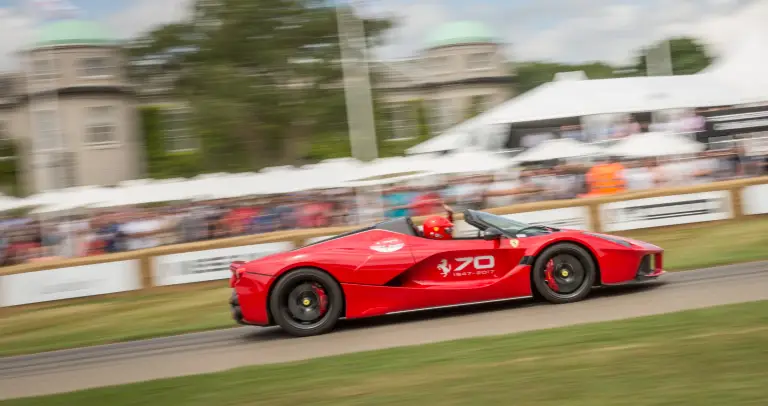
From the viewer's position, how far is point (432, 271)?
8.74 m

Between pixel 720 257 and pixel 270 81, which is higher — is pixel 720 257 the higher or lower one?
the lower one

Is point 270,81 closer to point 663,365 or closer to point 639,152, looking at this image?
point 639,152

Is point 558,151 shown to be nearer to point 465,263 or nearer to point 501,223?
point 501,223

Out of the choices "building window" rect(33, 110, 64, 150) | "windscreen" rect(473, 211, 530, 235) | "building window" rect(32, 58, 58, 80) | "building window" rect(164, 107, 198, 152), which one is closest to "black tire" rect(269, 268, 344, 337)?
"windscreen" rect(473, 211, 530, 235)

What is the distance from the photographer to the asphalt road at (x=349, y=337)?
7.59 meters

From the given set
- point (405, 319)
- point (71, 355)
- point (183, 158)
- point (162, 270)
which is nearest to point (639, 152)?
point (162, 270)

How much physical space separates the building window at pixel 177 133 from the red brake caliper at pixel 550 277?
4202 cm

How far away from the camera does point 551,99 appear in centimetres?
2423

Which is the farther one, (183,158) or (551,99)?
(183,158)

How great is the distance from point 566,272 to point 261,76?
103ft

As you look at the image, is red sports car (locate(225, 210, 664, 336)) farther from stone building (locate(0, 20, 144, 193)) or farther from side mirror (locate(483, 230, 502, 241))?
stone building (locate(0, 20, 144, 193))

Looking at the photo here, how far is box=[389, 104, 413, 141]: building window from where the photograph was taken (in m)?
48.2

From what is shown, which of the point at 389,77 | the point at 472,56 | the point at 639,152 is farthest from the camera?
the point at 472,56

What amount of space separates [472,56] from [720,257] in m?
43.7
